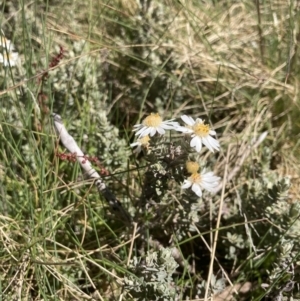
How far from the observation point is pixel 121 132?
6.23 feet

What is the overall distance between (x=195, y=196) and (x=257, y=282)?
0.29m

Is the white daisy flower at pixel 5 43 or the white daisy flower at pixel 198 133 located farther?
the white daisy flower at pixel 5 43

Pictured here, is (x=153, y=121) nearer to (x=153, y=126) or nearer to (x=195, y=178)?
(x=153, y=126)

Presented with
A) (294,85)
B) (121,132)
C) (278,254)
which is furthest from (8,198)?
(294,85)

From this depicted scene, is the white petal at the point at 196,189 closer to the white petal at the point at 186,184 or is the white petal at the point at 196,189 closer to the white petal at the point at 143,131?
the white petal at the point at 186,184

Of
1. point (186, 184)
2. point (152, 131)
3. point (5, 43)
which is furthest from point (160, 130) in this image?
point (5, 43)

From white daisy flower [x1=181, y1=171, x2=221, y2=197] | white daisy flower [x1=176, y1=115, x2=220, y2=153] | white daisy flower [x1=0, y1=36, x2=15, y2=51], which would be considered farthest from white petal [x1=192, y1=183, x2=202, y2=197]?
white daisy flower [x1=0, y1=36, x2=15, y2=51]

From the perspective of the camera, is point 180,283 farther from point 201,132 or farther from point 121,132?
point 121,132

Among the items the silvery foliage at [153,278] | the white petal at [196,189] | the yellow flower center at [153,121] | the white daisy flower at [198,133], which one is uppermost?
the yellow flower center at [153,121]

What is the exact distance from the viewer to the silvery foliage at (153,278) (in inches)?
50.8

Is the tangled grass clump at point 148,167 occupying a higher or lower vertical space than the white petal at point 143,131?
lower

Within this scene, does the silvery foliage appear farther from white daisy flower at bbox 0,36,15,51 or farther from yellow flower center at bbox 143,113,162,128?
white daisy flower at bbox 0,36,15,51

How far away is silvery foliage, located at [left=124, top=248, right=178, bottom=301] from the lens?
1.29 meters

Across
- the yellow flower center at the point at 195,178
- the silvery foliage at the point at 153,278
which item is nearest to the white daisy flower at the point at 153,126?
the yellow flower center at the point at 195,178
